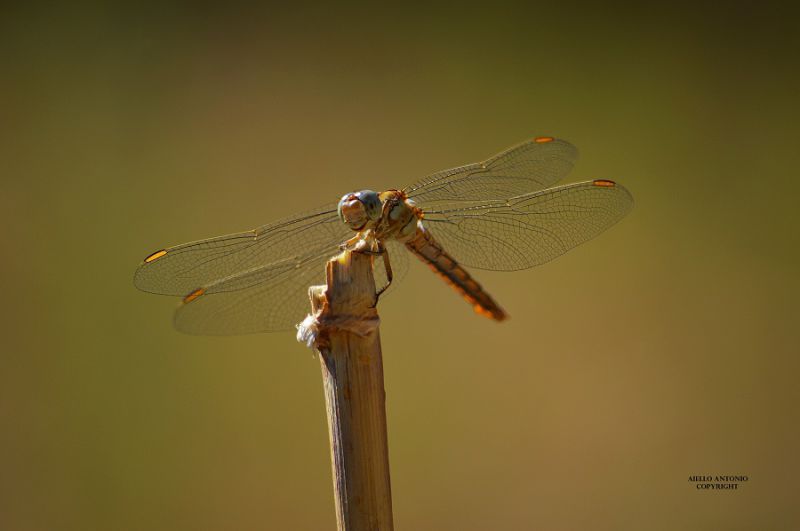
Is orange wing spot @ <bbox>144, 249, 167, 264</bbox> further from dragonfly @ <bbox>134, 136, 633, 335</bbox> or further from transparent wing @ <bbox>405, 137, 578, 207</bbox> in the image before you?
transparent wing @ <bbox>405, 137, 578, 207</bbox>

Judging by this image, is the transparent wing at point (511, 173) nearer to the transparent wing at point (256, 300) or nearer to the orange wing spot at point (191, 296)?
the transparent wing at point (256, 300)

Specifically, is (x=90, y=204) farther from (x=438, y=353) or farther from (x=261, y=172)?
(x=438, y=353)

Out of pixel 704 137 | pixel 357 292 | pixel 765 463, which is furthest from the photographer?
pixel 704 137

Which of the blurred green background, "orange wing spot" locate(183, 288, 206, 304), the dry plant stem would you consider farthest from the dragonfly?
the blurred green background

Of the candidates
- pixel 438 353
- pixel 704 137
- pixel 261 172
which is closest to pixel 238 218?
pixel 261 172

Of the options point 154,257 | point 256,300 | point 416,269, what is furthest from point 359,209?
point 416,269

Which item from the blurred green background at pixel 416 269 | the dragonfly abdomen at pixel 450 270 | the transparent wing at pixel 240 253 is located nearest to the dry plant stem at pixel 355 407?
the transparent wing at pixel 240 253
